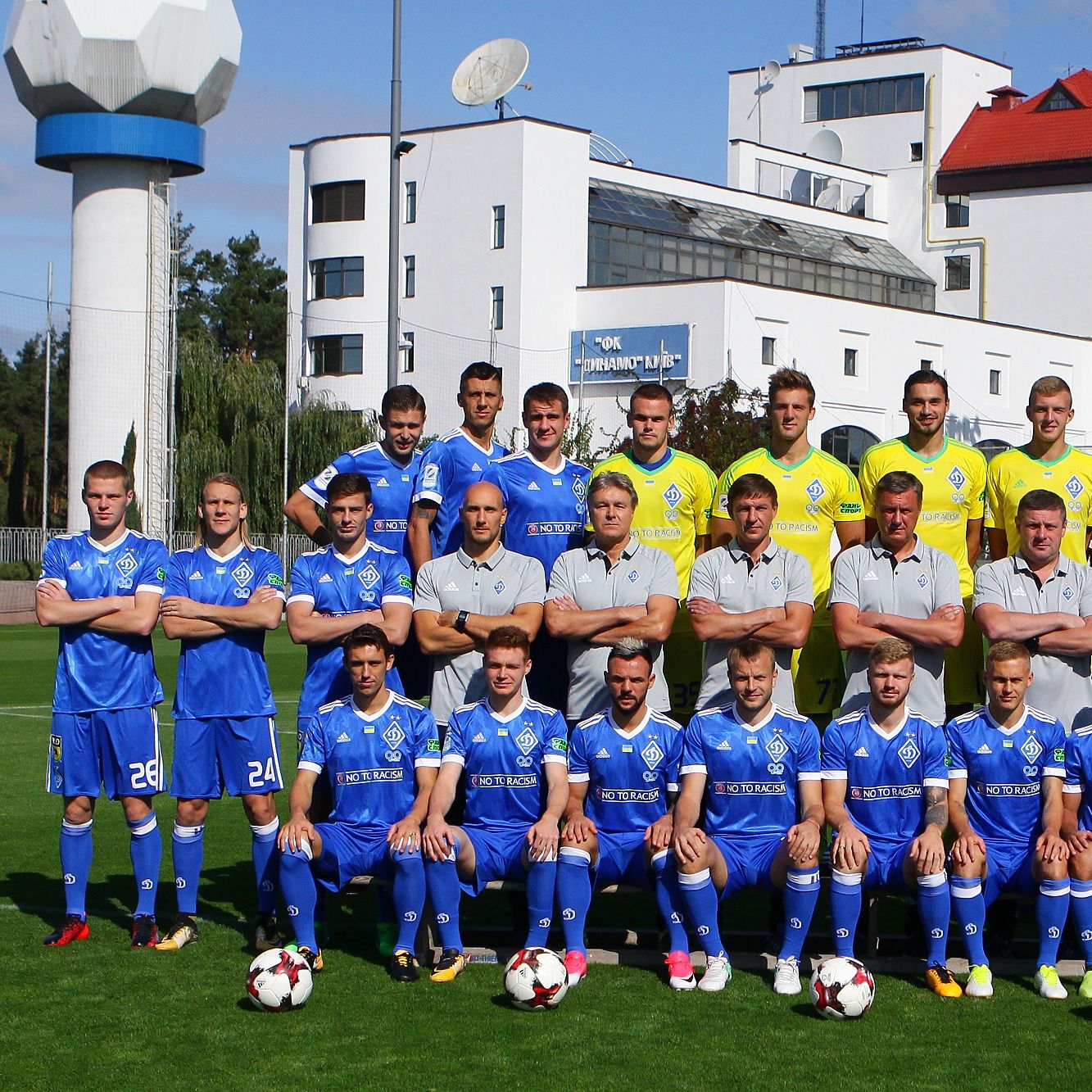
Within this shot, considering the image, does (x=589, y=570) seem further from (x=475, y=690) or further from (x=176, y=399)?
(x=176, y=399)

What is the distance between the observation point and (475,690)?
6523 mm

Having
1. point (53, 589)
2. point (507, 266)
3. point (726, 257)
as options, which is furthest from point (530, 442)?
point (726, 257)

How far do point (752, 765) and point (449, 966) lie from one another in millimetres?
1386

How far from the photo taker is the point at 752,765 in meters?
5.93

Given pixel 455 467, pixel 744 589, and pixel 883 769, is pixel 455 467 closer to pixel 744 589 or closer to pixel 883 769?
pixel 744 589

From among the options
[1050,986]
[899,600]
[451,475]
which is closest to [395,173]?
[451,475]

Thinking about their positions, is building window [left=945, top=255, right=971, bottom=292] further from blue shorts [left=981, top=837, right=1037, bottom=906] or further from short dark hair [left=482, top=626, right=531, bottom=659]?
short dark hair [left=482, top=626, right=531, bottom=659]

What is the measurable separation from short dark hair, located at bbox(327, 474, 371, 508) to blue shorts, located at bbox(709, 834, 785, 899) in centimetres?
201

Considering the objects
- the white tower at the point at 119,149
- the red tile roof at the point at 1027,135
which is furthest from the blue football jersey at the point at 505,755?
the red tile roof at the point at 1027,135

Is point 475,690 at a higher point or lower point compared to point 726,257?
lower

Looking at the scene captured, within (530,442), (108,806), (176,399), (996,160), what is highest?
(996,160)

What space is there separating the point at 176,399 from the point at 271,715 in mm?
28538

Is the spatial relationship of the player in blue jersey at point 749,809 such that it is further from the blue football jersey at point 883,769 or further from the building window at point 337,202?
the building window at point 337,202

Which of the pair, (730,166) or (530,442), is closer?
(530,442)
